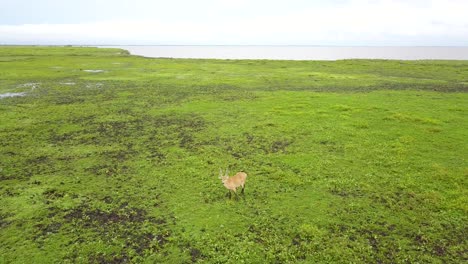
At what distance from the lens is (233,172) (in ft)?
50.8

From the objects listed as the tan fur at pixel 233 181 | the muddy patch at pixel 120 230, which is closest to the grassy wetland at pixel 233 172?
the muddy patch at pixel 120 230

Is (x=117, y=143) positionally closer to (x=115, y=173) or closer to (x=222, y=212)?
(x=115, y=173)

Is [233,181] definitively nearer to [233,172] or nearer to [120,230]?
[233,172]

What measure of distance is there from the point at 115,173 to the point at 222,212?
20.3 feet

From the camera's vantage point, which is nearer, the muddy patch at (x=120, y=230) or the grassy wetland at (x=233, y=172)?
the muddy patch at (x=120, y=230)

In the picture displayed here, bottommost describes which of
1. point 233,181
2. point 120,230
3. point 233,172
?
point 120,230

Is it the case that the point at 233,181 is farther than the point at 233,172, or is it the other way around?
the point at 233,172

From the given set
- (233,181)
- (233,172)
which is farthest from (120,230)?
(233,172)

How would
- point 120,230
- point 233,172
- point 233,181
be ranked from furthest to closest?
point 233,172 → point 233,181 → point 120,230

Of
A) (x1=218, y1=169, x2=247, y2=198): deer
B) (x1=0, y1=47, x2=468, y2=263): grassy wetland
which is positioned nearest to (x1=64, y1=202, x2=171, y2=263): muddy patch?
(x1=0, y1=47, x2=468, y2=263): grassy wetland

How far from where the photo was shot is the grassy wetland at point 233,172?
33.7 ft

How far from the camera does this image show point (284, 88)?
1569 inches

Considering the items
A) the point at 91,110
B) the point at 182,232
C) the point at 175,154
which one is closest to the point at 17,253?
the point at 182,232

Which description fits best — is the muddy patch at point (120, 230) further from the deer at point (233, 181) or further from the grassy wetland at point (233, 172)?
the deer at point (233, 181)
